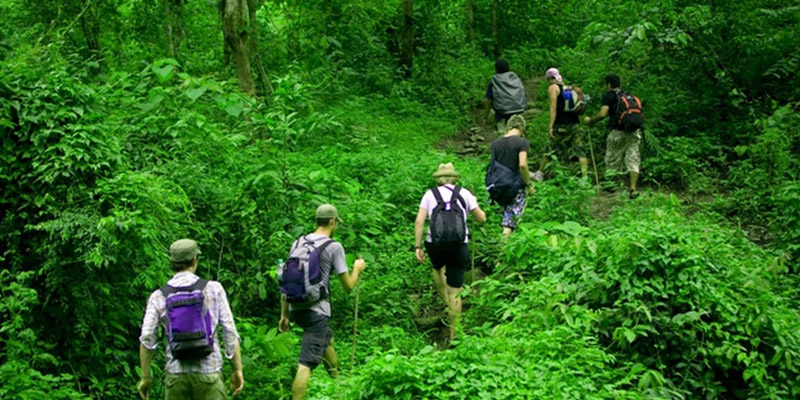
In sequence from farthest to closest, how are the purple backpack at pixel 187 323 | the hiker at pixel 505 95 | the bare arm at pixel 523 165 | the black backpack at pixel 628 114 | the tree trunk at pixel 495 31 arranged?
the tree trunk at pixel 495 31, the hiker at pixel 505 95, the black backpack at pixel 628 114, the bare arm at pixel 523 165, the purple backpack at pixel 187 323

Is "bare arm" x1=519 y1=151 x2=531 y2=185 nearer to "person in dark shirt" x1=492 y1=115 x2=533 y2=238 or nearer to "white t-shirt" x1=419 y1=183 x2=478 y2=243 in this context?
"person in dark shirt" x1=492 y1=115 x2=533 y2=238

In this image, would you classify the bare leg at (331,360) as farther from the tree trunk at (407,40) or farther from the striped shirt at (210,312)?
the tree trunk at (407,40)

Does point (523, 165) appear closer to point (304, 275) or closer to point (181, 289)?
point (304, 275)

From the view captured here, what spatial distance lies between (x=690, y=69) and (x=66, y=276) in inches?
480

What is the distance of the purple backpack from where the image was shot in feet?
18.8

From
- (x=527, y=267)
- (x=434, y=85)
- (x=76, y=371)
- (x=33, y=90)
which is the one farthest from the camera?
(x=434, y=85)

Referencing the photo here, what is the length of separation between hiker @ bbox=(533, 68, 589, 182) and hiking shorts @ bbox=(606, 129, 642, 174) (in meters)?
0.47

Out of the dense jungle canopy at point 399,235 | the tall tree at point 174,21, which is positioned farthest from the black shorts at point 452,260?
the tall tree at point 174,21

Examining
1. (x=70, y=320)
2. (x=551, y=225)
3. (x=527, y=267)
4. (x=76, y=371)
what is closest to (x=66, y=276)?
(x=70, y=320)

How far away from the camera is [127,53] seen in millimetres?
16016

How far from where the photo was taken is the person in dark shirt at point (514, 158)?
9.78m

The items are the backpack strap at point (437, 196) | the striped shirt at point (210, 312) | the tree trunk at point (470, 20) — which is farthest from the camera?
the tree trunk at point (470, 20)

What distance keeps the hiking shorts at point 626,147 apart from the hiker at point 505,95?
1656mm

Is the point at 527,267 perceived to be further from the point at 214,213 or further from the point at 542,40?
the point at 542,40
